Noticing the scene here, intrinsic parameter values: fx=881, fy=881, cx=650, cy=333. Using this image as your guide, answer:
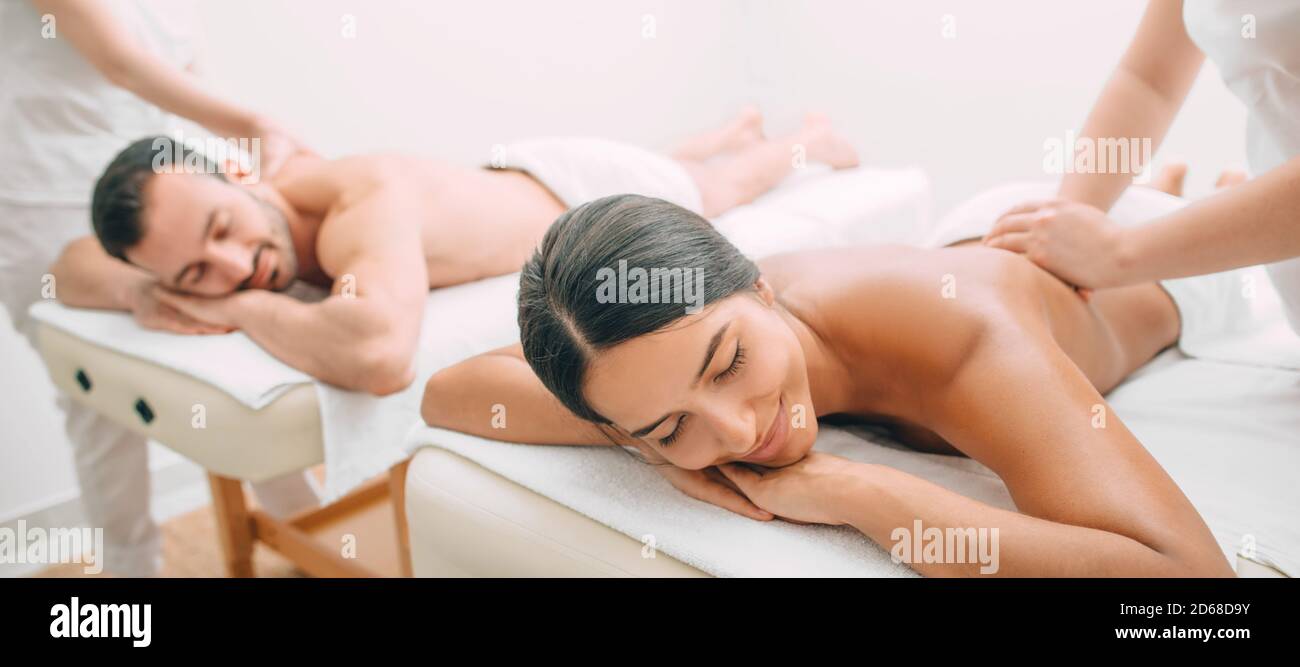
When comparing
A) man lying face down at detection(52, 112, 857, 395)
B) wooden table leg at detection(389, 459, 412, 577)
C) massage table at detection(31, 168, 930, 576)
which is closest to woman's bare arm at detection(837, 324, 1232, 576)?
massage table at detection(31, 168, 930, 576)

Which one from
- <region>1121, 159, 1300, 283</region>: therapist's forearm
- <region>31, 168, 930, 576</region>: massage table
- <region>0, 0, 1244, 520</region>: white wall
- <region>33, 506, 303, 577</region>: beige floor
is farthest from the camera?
<region>0, 0, 1244, 520</region>: white wall

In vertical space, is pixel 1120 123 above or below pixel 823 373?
above

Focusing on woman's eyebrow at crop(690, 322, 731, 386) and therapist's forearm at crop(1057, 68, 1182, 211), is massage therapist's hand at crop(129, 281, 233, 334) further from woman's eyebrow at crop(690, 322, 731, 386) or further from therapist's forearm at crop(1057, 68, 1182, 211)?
therapist's forearm at crop(1057, 68, 1182, 211)

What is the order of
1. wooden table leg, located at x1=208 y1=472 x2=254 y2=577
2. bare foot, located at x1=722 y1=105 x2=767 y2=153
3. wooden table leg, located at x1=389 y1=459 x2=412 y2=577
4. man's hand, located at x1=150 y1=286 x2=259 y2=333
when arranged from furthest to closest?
bare foot, located at x1=722 y1=105 x2=767 y2=153 → wooden table leg, located at x1=208 y1=472 x2=254 y2=577 → wooden table leg, located at x1=389 y1=459 x2=412 y2=577 → man's hand, located at x1=150 y1=286 x2=259 y2=333

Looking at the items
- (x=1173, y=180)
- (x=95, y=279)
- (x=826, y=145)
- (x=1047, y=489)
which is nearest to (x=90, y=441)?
(x=95, y=279)

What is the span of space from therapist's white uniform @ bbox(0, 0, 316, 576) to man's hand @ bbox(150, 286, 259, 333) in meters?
0.49

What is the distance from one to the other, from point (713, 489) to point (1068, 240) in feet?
2.00

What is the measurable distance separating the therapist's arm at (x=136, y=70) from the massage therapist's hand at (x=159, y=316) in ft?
1.31

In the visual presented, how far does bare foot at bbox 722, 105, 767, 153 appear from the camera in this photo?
9.73 feet

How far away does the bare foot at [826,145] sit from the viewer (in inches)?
105

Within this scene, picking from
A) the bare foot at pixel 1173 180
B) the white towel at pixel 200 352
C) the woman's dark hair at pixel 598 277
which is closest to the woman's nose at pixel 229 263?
the white towel at pixel 200 352

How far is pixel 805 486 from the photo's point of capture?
958mm

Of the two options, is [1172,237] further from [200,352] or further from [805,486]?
[200,352]

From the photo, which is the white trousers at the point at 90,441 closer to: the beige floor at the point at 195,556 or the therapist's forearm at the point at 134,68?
the beige floor at the point at 195,556
